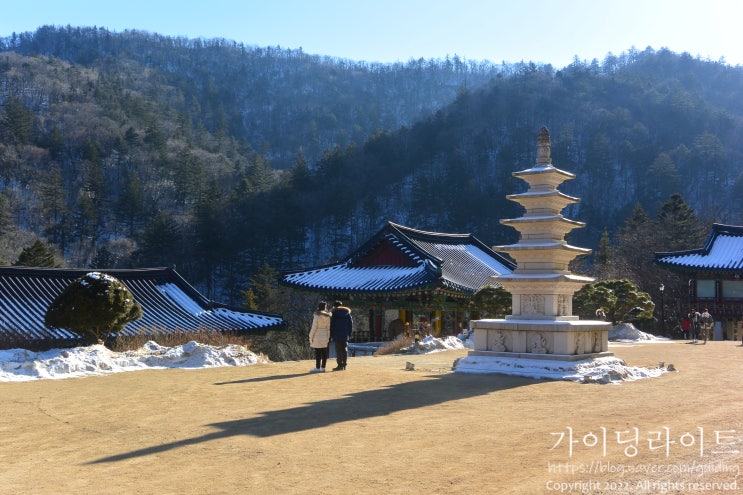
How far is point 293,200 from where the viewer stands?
87.4 metres

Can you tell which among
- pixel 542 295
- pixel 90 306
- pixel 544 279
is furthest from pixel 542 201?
pixel 90 306

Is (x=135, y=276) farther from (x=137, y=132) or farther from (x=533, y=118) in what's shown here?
(x=533, y=118)

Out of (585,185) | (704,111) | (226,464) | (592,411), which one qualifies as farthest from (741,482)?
(704,111)

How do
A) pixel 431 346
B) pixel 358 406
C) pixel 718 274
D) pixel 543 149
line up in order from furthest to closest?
pixel 718 274, pixel 431 346, pixel 543 149, pixel 358 406

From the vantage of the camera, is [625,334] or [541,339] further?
[625,334]

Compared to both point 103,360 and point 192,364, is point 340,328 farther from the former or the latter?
point 103,360

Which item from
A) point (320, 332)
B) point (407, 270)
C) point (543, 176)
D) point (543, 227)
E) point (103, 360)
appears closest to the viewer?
point (320, 332)

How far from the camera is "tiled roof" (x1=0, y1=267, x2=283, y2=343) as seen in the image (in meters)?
23.7

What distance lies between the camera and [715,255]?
41562mm

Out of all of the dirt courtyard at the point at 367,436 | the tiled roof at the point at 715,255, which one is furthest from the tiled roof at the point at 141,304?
the tiled roof at the point at 715,255

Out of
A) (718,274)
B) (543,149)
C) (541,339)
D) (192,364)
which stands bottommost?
(192,364)

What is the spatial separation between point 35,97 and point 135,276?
308 feet

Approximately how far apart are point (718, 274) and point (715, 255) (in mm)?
1142

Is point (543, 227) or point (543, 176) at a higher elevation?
point (543, 176)
